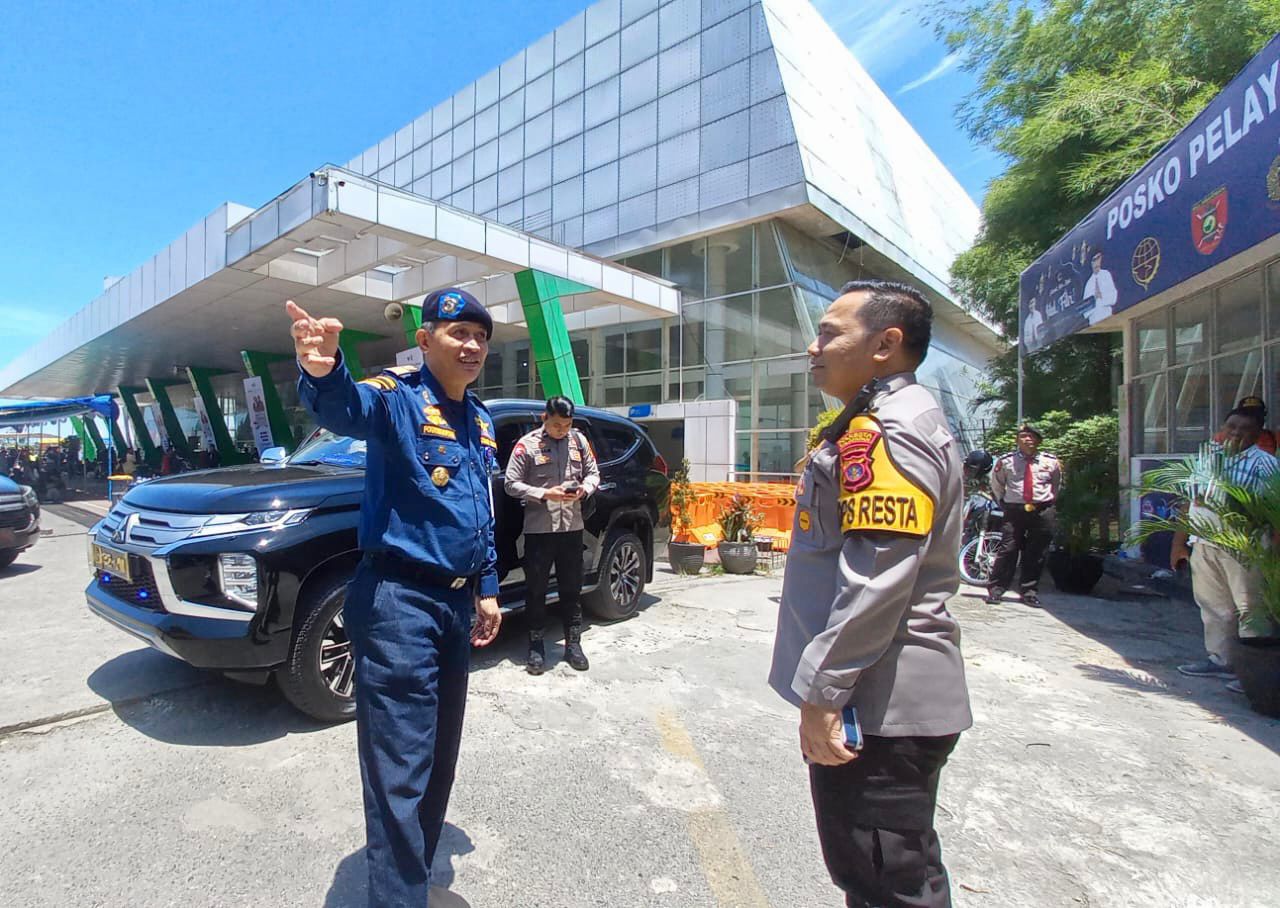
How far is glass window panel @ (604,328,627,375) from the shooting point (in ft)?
62.8

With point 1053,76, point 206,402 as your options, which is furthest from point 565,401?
point 206,402

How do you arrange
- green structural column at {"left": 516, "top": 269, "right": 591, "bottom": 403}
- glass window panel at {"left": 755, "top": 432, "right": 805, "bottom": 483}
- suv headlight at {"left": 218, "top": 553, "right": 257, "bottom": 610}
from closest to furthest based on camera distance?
suv headlight at {"left": 218, "top": 553, "right": 257, "bottom": 610} < green structural column at {"left": 516, "top": 269, "right": 591, "bottom": 403} < glass window panel at {"left": 755, "top": 432, "right": 805, "bottom": 483}

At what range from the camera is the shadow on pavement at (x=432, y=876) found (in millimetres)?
2094

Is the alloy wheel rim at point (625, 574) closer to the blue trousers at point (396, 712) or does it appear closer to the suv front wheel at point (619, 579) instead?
the suv front wheel at point (619, 579)

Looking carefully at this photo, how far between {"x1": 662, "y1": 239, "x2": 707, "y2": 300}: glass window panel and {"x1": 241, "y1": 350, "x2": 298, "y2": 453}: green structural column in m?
13.2

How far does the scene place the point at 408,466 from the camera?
1.98m

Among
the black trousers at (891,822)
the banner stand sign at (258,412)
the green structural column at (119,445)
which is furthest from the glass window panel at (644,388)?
the green structural column at (119,445)

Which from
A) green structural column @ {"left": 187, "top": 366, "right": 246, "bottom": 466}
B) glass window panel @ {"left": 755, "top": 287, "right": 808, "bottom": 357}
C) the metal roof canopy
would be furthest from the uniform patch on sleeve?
green structural column @ {"left": 187, "top": 366, "right": 246, "bottom": 466}

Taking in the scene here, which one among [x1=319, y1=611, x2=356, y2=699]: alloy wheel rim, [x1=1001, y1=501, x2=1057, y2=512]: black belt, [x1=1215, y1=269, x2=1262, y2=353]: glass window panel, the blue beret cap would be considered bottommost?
[x1=319, y1=611, x2=356, y2=699]: alloy wheel rim

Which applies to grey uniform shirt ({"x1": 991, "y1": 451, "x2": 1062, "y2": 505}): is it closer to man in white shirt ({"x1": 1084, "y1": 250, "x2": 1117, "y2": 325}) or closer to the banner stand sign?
man in white shirt ({"x1": 1084, "y1": 250, "x2": 1117, "y2": 325})

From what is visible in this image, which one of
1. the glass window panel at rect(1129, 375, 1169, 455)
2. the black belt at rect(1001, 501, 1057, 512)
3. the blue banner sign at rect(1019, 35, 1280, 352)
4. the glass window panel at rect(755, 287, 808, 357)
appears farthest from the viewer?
the glass window panel at rect(755, 287, 808, 357)

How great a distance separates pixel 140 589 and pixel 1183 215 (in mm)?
8481

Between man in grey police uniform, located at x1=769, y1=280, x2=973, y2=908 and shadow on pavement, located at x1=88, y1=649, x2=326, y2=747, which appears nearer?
man in grey police uniform, located at x1=769, y1=280, x2=973, y2=908

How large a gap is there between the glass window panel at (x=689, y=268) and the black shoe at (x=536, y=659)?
14.6 metres
